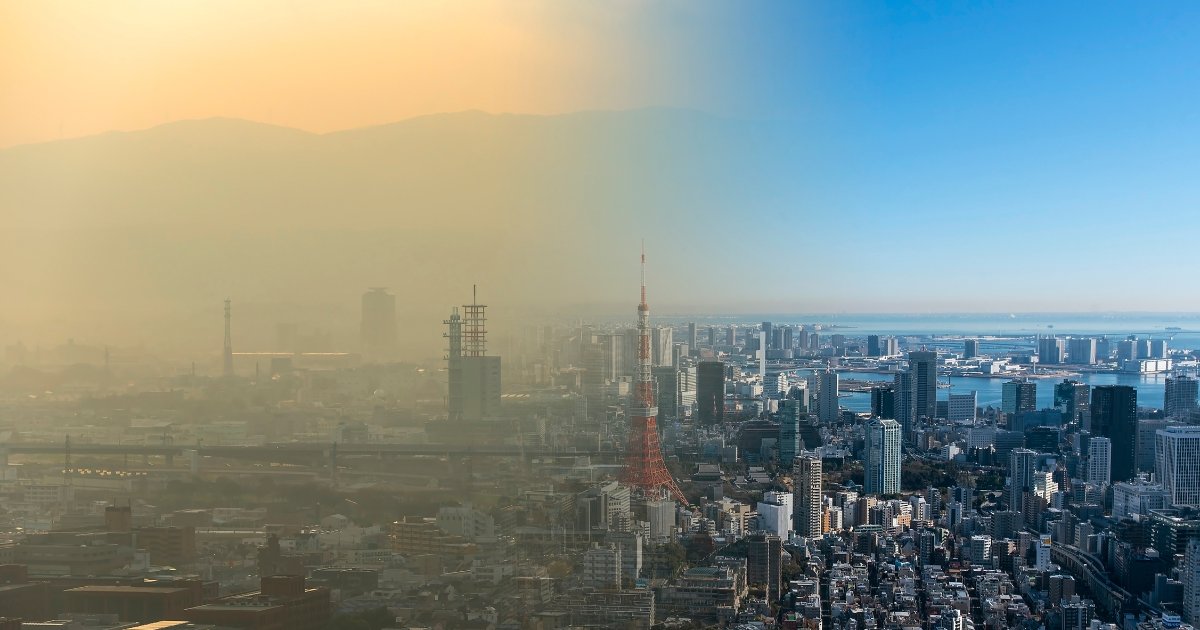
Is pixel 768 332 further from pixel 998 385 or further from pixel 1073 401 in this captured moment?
pixel 998 385

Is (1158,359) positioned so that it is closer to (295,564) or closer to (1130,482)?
(1130,482)

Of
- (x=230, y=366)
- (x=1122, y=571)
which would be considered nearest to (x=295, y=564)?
(x=230, y=366)

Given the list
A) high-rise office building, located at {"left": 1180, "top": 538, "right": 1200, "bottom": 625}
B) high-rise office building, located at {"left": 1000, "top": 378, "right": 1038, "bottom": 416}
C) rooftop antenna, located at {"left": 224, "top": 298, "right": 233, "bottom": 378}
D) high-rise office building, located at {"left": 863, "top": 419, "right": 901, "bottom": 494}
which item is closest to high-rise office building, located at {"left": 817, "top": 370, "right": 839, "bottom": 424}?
high-rise office building, located at {"left": 863, "top": 419, "right": 901, "bottom": 494}

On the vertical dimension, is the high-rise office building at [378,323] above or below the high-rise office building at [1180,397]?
above

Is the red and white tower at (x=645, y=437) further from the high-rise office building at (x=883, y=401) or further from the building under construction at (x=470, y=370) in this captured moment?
the high-rise office building at (x=883, y=401)

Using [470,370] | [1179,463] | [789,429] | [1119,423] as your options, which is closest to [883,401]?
[1119,423]

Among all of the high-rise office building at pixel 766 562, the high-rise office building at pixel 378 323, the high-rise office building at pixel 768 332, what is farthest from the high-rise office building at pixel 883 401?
the high-rise office building at pixel 378 323
